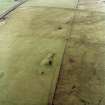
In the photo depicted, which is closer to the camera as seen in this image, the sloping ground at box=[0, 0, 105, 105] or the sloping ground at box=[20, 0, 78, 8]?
the sloping ground at box=[0, 0, 105, 105]

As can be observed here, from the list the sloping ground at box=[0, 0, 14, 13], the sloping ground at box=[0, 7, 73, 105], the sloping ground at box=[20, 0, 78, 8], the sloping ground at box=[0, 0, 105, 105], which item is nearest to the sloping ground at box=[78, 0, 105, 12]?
the sloping ground at box=[20, 0, 78, 8]

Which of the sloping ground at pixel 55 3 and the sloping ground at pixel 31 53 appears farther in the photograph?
the sloping ground at pixel 55 3

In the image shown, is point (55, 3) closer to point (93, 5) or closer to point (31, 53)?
point (93, 5)

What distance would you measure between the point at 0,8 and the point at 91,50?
2.30 metres

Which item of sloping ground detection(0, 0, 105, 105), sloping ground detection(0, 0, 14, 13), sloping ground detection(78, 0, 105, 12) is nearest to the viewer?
sloping ground detection(0, 0, 105, 105)

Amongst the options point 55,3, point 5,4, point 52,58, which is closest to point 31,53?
point 52,58

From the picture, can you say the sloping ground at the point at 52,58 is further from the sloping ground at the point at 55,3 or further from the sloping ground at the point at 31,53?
the sloping ground at the point at 55,3

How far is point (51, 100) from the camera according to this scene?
1.58m

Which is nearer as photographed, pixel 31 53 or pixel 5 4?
pixel 31 53

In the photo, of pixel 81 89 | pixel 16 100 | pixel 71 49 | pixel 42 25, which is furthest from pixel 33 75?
pixel 42 25

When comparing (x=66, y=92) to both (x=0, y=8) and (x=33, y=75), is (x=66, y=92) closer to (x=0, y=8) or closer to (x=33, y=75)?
(x=33, y=75)

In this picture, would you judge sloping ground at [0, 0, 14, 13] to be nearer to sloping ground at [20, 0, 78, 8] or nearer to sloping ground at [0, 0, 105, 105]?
sloping ground at [20, 0, 78, 8]

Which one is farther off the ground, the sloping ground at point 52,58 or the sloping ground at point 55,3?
the sloping ground at point 52,58

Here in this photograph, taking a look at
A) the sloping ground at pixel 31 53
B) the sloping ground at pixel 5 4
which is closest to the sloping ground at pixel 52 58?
the sloping ground at pixel 31 53
